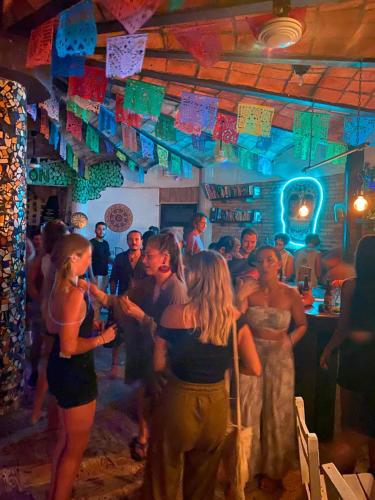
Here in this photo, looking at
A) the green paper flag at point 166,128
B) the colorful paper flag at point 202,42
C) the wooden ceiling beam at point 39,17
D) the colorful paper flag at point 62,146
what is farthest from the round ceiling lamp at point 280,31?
the colorful paper flag at point 62,146

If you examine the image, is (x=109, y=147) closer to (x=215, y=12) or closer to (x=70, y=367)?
(x=215, y=12)

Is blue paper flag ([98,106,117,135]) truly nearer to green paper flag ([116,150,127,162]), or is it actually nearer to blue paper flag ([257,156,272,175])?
green paper flag ([116,150,127,162])

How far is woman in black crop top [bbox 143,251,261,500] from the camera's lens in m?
2.01

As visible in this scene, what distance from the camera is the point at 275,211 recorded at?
28.9 feet

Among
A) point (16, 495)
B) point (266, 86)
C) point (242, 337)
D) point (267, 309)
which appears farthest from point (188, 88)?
point (16, 495)

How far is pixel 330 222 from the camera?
734 centimetres

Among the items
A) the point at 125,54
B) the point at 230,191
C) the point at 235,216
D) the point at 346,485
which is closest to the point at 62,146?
the point at 230,191

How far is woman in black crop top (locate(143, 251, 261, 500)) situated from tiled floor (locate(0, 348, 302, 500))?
87cm

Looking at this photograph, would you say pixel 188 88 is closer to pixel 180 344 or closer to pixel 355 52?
pixel 355 52

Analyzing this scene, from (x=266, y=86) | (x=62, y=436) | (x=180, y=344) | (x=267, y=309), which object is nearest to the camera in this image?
(x=180, y=344)

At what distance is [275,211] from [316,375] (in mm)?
5849

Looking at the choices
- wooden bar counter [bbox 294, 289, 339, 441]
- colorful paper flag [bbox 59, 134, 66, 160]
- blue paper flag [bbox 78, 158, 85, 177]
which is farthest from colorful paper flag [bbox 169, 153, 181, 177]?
wooden bar counter [bbox 294, 289, 339, 441]

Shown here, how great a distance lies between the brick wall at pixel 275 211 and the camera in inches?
283

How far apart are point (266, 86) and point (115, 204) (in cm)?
776
